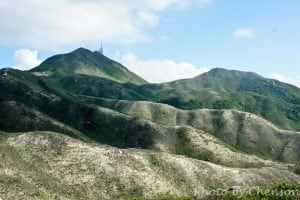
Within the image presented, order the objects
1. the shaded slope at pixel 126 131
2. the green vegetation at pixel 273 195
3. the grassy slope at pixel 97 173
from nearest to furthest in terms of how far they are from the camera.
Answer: the green vegetation at pixel 273 195 → the grassy slope at pixel 97 173 → the shaded slope at pixel 126 131

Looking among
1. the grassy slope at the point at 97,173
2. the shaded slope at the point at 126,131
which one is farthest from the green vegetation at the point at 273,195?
the shaded slope at the point at 126,131

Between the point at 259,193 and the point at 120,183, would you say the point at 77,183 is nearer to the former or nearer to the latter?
the point at 120,183

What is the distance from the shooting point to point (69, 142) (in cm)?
10575

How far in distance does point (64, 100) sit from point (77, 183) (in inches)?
4017

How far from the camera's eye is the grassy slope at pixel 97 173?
274ft

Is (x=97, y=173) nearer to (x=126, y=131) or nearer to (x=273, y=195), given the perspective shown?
(x=273, y=195)

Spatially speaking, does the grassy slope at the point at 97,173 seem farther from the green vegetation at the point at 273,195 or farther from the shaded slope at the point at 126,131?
the shaded slope at the point at 126,131

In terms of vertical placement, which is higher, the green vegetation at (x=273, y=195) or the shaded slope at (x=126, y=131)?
the shaded slope at (x=126, y=131)

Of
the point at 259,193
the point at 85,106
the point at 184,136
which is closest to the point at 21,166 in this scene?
the point at 259,193

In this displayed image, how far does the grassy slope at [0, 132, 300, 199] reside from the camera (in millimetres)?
83438

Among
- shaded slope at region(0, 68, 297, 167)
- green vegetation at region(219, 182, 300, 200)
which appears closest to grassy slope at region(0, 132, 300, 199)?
green vegetation at region(219, 182, 300, 200)

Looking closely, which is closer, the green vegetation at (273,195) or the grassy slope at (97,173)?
the green vegetation at (273,195)

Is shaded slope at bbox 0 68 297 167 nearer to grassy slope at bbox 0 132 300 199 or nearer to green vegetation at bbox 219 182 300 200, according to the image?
grassy slope at bbox 0 132 300 199

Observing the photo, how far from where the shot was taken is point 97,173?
94.2m
